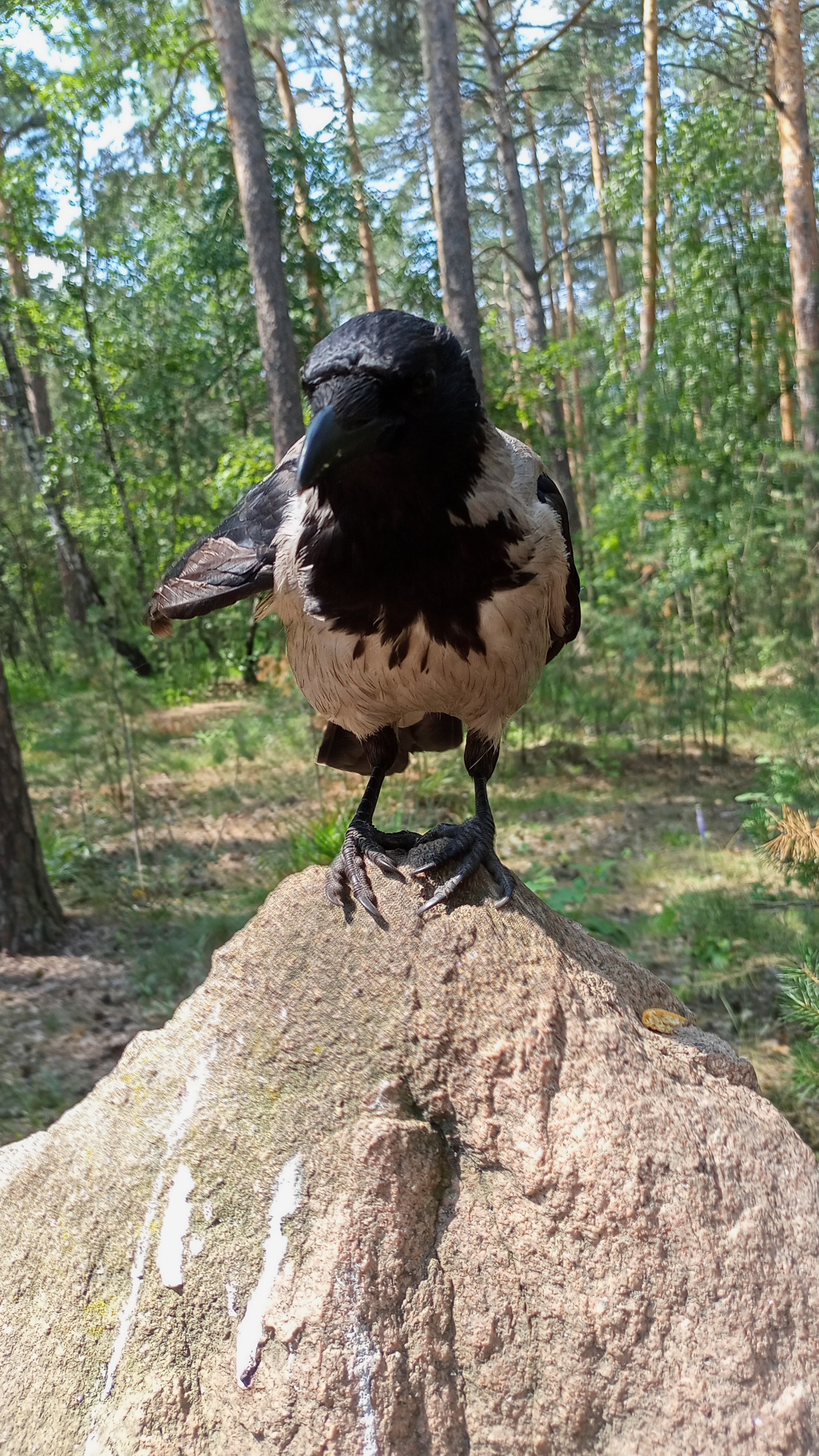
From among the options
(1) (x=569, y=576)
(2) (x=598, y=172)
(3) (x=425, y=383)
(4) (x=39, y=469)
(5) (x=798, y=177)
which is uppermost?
(2) (x=598, y=172)

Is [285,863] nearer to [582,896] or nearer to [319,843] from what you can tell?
[319,843]

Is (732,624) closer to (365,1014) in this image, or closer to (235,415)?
(365,1014)

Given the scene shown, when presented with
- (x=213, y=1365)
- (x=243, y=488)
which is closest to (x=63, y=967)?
(x=213, y=1365)

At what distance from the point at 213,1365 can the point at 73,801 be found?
7.10 meters

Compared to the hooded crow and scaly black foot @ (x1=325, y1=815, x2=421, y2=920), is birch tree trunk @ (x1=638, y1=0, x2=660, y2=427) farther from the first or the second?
scaly black foot @ (x1=325, y1=815, x2=421, y2=920)

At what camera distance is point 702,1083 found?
2068 millimetres

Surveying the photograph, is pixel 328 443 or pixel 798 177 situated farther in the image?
pixel 798 177

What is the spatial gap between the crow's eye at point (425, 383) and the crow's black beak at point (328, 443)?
12 centimetres

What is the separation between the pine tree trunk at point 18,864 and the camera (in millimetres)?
5156

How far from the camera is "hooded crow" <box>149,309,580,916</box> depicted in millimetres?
1905

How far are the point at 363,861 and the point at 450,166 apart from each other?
7.64 meters

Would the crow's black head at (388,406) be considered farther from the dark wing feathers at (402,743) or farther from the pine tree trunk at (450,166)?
the pine tree trunk at (450,166)

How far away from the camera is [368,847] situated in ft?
7.88

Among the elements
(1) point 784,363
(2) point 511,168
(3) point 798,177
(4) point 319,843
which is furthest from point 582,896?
(2) point 511,168
